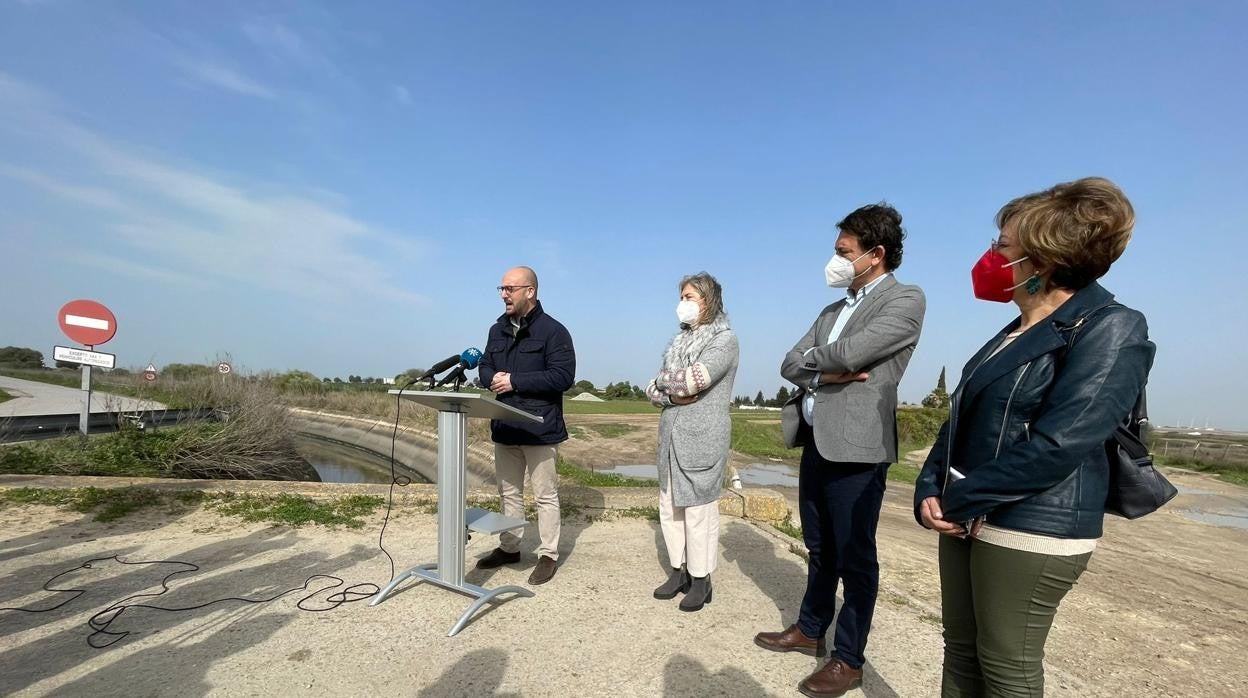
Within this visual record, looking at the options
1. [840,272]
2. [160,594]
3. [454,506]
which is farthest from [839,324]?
[160,594]

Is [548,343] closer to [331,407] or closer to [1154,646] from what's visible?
[1154,646]

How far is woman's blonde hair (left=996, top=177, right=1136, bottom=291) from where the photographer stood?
5.65 ft

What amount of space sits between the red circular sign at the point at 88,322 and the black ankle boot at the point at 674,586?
8617 mm

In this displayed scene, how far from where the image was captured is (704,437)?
3805 mm

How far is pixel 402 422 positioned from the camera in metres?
21.3

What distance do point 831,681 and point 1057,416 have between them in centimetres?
180

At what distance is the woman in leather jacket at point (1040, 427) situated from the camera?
1660mm

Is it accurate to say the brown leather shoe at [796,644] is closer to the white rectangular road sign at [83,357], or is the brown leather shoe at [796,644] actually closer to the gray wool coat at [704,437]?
the gray wool coat at [704,437]

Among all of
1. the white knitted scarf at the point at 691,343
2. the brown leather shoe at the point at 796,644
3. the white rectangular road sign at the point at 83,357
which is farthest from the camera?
the white rectangular road sign at the point at 83,357

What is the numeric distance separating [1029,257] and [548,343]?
3113 mm

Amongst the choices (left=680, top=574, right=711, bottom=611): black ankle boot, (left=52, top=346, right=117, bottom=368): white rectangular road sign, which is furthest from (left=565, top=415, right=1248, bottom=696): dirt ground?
(left=52, top=346, right=117, bottom=368): white rectangular road sign

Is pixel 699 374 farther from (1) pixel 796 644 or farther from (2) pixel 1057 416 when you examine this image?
(2) pixel 1057 416

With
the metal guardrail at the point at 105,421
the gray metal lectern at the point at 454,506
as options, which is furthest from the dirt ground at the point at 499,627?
the metal guardrail at the point at 105,421

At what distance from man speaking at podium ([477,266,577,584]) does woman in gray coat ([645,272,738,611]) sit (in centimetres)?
77
